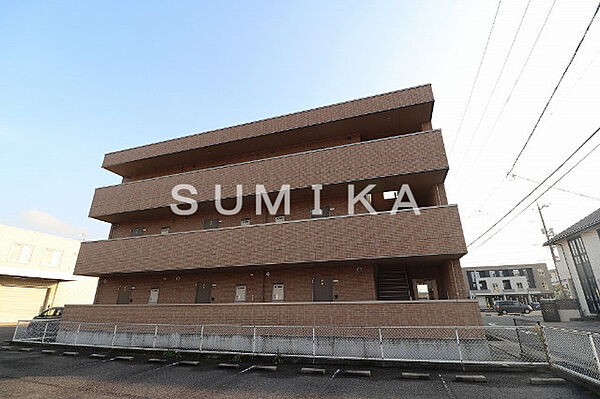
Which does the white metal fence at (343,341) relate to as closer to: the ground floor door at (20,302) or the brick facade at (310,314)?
the brick facade at (310,314)

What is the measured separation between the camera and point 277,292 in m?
13.5

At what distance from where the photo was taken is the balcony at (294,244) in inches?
438

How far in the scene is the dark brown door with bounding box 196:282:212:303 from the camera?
14680 millimetres

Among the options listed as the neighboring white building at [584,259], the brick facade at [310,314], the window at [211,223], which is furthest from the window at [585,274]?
the window at [211,223]

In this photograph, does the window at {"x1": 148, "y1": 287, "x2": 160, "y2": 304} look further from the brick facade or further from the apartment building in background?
the apartment building in background

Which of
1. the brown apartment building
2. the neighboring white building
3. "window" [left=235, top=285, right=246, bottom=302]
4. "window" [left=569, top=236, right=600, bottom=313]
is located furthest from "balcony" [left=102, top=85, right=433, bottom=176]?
"window" [left=569, top=236, right=600, bottom=313]

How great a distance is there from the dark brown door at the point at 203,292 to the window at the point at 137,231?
5.84m

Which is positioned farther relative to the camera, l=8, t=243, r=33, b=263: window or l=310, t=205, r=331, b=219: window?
l=8, t=243, r=33, b=263: window

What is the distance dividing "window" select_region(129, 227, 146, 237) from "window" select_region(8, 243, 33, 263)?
1716 cm

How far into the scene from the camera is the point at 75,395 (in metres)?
6.86

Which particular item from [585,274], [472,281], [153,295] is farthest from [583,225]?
[472,281]

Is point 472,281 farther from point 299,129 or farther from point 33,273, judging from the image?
point 33,273

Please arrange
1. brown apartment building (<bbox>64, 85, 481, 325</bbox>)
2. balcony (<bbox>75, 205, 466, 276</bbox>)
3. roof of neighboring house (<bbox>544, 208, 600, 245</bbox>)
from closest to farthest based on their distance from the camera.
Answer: balcony (<bbox>75, 205, 466, 276</bbox>), brown apartment building (<bbox>64, 85, 481, 325</bbox>), roof of neighboring house (<bbox>544, 208, 600, 245</bbox>)

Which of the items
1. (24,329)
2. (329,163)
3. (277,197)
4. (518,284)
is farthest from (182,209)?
(518,284)
